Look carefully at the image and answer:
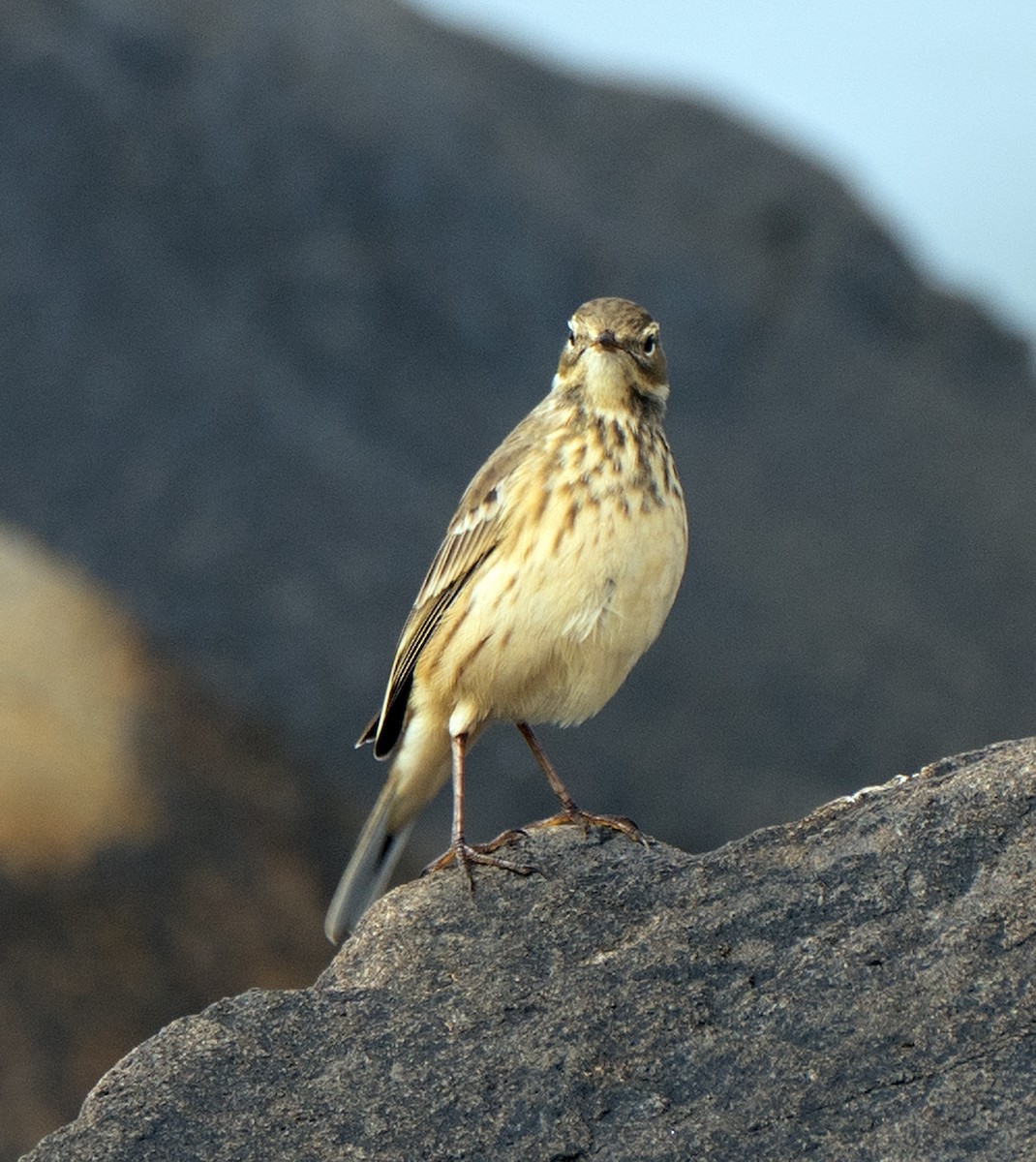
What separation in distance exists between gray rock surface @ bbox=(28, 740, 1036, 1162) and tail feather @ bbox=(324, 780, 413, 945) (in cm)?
163

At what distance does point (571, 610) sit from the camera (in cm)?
629

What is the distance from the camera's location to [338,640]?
47.9 feet

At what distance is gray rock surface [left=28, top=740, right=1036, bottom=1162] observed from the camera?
463 centimetres

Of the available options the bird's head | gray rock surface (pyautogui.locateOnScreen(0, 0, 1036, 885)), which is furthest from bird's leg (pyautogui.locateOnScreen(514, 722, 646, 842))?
gray rock surface (pyautogui.locateOnScreen(0, 0, 1036, 885))

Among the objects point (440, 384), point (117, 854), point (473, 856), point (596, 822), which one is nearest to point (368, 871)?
point (596, 822)

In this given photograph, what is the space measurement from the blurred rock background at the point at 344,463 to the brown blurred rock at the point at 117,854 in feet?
0.08

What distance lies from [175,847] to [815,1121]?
8.61m

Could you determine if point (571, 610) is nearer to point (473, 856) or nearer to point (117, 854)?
point (473, 856)

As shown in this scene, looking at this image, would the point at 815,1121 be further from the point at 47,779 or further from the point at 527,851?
the point at 47,779

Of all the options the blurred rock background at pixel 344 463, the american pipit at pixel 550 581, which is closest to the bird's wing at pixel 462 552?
the american pipit at pixel 550 581

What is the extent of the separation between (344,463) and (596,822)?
994 cm

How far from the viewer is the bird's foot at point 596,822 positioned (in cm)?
581

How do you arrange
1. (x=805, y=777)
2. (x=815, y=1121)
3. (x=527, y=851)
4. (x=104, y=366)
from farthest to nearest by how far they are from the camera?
1. (x=104, y=366)
2. (x=805, y=777)
3. (x=527, y=851)
4. (x=815, y=1121)

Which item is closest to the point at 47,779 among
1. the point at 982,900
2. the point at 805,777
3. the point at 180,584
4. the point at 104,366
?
the point at 180,584
